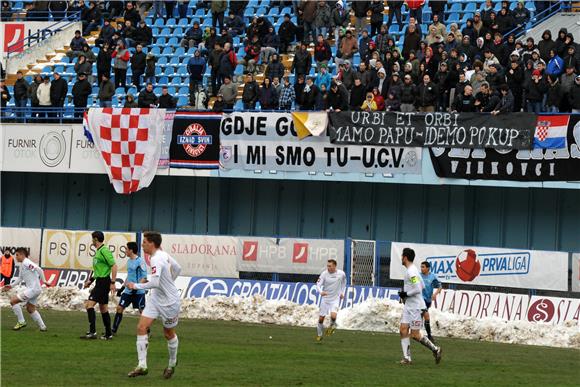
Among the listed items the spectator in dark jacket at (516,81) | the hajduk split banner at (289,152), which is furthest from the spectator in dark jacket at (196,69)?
the spectator in dark jacket at (516,81)

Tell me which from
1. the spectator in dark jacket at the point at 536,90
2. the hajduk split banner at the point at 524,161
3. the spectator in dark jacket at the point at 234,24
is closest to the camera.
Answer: the hajduk split banner at the point at 524,161

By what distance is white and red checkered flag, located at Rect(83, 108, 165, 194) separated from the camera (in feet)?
116

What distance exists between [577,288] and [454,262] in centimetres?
326

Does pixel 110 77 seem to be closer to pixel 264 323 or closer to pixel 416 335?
pixel 264 323

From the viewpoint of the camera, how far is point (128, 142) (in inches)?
1399

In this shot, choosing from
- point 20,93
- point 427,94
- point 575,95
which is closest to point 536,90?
point 575,95

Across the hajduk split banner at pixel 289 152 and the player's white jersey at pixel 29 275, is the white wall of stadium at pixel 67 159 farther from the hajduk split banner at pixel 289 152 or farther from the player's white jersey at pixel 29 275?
the player's white jersey at pixel 29 275

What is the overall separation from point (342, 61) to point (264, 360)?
1571cm

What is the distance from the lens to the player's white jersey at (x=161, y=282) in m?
17.2

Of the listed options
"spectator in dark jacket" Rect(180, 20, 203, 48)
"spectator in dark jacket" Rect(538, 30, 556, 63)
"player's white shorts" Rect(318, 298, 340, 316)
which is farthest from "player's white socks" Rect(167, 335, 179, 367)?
"spectator in dark jacket" Rect(180, 20, 203, 48)

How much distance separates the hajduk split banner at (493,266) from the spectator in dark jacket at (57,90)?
12308 mm

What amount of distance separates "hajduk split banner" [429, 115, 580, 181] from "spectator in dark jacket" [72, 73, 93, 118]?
437 inches

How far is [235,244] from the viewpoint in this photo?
3306 centimetres

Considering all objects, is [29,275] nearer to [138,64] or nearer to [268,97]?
[268,97]
